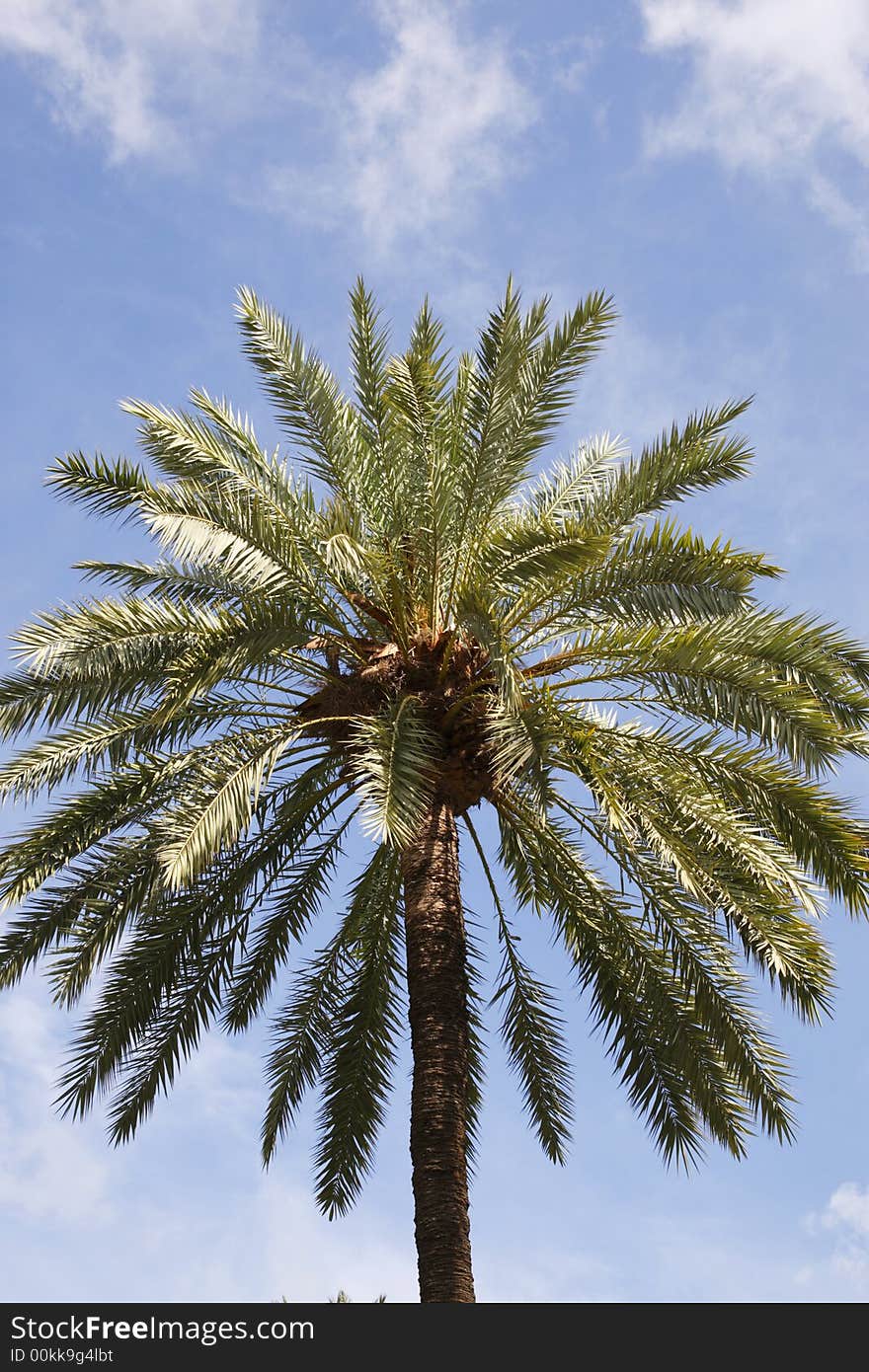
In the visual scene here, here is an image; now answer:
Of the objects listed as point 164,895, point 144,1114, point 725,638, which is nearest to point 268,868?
point 164,895

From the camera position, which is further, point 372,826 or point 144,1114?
point 144,1114

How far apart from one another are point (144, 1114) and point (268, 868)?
2.46 metres

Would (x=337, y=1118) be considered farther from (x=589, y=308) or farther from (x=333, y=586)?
(x=589, y=308)

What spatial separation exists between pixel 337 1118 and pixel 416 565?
549 centimetres

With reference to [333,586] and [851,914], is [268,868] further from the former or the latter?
[851,914]

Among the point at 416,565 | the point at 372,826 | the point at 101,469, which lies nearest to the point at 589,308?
the point at 416,565

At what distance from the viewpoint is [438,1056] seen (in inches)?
464

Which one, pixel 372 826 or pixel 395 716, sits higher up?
pixel 395 716

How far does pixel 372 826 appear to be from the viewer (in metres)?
9.67

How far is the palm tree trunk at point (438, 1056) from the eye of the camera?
1105cm

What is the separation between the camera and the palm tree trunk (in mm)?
11047
